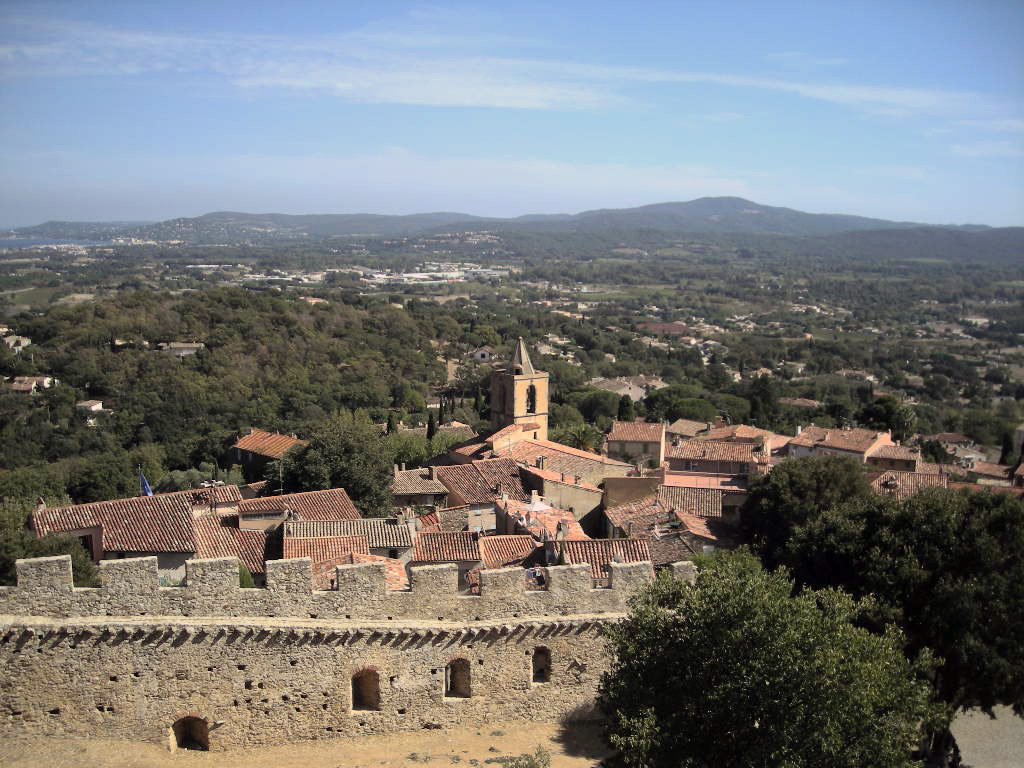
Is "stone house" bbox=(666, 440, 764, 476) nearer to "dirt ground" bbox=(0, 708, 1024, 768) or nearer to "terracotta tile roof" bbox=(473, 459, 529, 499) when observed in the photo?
"terracotta tile roof" bbox=(473, 459, 529, 499)

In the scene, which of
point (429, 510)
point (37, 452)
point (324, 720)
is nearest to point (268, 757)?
point (324, 720)

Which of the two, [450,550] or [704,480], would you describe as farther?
[704,480]

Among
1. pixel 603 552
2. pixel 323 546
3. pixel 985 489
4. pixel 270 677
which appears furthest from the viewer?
pixel 985 489

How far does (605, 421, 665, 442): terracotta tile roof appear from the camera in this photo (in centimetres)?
4067

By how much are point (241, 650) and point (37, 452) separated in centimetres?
4908

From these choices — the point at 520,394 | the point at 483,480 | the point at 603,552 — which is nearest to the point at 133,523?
the point at 603,552

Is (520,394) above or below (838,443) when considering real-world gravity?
above

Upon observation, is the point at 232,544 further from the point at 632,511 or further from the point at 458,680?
the point at 632,511

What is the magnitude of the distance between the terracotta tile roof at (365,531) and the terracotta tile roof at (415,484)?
8118 mm

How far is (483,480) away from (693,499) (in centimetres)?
712

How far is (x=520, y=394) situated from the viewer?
3928cm

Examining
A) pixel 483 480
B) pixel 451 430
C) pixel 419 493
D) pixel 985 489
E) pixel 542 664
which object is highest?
pixel 985 489

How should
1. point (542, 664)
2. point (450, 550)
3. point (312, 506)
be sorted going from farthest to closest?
point (312, 506) < point (450, 550) < point (542, 664)

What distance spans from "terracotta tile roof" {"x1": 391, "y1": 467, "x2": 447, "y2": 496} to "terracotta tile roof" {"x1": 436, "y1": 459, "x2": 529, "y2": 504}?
30 centimetres
